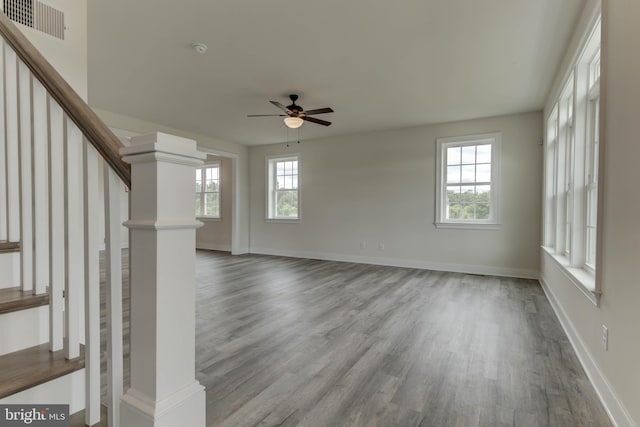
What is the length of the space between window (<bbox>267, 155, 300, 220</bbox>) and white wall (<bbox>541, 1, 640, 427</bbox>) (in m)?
5.83

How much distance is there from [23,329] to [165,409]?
2.44ft

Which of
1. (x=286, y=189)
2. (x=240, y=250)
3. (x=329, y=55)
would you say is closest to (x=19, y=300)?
(x=329, y=55)

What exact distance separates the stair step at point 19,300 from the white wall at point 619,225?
2.45 m

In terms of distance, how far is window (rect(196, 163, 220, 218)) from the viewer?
8.55m

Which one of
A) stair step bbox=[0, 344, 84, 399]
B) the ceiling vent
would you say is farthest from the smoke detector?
stair step bbox=[0, 344, 84, 399]

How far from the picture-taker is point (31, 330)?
1147mm

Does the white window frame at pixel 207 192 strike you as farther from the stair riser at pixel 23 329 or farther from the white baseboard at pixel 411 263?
the stair riser at pixel 23 329

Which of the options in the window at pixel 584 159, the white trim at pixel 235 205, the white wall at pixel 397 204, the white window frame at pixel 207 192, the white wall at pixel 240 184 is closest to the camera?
the window at pixel 584 159

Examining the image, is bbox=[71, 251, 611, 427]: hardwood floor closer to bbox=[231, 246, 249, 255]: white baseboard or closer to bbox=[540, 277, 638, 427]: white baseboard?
bbox=[540, 277, 638, 427]: white baseboard

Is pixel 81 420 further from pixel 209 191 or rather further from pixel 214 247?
pixel 209 191

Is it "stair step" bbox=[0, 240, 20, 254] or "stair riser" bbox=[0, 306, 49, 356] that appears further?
"stair step" bbox=[0, 240, 20, 254]

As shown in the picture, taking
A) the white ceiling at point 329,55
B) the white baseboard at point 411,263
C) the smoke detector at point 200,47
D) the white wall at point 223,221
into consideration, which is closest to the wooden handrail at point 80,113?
the white ceiling at point 329,55

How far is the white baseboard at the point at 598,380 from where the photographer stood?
1589mm

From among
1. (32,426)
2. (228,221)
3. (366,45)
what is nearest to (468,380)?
(32,426)
